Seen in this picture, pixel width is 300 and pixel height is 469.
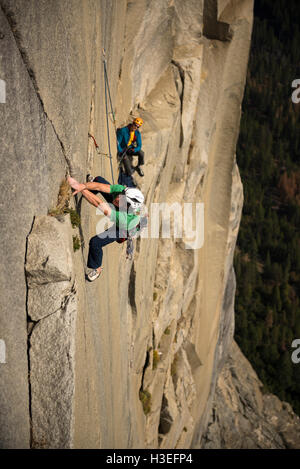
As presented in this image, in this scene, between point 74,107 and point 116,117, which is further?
point 116,117

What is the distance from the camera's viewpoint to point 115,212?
21.7 feet

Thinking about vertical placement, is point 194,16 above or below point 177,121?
above

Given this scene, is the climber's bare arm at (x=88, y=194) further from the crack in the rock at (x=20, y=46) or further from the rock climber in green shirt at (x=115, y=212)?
the crack in the rock at (x=20, y=46)

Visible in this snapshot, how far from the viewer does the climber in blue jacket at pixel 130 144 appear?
8914 mm

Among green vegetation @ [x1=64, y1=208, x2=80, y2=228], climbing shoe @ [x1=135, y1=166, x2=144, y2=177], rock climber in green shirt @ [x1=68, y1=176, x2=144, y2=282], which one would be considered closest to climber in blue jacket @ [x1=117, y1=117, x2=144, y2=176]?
climbing shoe @ [x1=135, y1=166, x2=144, y2=177]

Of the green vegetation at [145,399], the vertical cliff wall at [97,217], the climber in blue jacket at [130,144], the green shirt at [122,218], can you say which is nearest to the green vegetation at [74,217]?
the vertical cliff wall at [97,217]

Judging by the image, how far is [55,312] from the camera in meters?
5.27

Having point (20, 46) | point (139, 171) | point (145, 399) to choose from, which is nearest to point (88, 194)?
point (20, 46)

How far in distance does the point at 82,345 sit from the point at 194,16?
1038 cm

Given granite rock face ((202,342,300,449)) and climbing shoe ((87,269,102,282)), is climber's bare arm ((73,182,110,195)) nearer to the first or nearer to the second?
climbing shoe ((87,269,102,282))

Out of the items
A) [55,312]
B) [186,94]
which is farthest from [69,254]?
[186,94]

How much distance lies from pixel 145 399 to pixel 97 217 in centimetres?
761

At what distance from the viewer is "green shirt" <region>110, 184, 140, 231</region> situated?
6.66 meters
